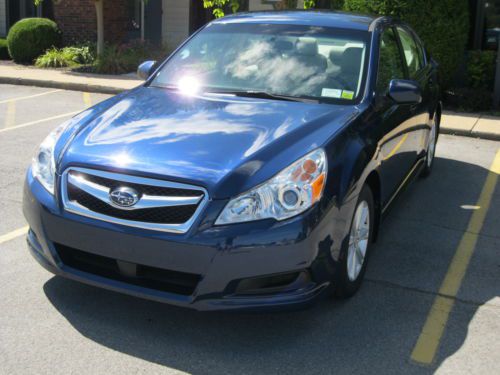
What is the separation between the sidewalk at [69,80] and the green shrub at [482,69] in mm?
6017

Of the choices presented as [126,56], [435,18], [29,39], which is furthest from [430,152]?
[29,39]

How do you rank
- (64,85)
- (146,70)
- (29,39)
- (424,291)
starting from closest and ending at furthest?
(424,291)
(146,70)
(64,85)
(29,39)

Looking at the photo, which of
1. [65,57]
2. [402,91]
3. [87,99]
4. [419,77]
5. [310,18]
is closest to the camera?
[402,91]

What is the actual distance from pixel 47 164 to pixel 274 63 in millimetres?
1803

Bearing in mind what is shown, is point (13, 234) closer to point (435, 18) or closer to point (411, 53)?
point (411, 53)

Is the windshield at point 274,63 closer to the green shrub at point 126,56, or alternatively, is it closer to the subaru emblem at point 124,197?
the subaru emblem at point 124,197

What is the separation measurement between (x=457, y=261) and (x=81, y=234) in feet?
9.15

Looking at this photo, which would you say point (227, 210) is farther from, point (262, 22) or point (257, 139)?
point (262, 22)

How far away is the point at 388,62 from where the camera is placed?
17.3ft

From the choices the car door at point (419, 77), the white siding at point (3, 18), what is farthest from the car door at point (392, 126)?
the white siding at point (3, 18)

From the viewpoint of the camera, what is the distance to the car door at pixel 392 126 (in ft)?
15.5

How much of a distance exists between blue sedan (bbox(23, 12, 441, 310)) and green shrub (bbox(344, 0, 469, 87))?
6679 mm

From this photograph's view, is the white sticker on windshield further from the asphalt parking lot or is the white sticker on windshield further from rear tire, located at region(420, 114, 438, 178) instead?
rear tire, located at region(420, 114, 438, 178)

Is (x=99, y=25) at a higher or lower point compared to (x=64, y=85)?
higher
